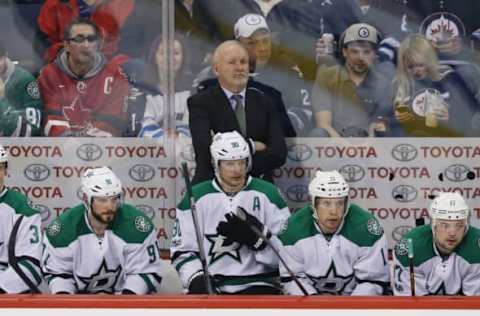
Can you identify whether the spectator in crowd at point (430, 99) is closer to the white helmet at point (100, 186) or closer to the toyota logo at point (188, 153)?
the toyota logo at point (188, 153)

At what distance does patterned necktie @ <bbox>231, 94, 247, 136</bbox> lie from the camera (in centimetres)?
827

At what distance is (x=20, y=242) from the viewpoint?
7.69 metres

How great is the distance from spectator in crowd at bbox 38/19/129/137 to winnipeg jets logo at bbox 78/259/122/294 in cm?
102

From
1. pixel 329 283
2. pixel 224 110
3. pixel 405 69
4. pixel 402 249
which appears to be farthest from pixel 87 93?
pixel 402 249

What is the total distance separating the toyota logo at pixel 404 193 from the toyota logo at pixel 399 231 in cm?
13

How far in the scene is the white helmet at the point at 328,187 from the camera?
757 cm

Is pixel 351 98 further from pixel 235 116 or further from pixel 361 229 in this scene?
pixel 361 229

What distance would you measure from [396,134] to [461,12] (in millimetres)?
676

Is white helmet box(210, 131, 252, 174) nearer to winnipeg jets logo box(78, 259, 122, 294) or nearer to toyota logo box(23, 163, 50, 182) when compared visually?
winnipeg jets logo box(78, 259, 122, 294)

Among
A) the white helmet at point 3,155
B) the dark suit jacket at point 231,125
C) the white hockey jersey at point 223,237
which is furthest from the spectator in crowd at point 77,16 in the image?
the white hockey jersey at point 223,237

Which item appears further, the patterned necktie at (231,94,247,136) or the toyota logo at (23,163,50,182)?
the toyota logo at (23,163,50,182)

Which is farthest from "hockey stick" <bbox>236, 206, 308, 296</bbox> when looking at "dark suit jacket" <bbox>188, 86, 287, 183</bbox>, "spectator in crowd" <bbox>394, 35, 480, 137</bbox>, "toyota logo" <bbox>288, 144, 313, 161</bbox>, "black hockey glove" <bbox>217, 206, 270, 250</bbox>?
"spectator in crowd" <bbox>394, 35, 480, 137</bbox>

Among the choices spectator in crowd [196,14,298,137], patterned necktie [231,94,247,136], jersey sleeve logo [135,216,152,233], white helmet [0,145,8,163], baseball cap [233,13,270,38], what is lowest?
jersey sleeve logo [135,216,152,233]

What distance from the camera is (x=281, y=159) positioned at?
26.7ft
